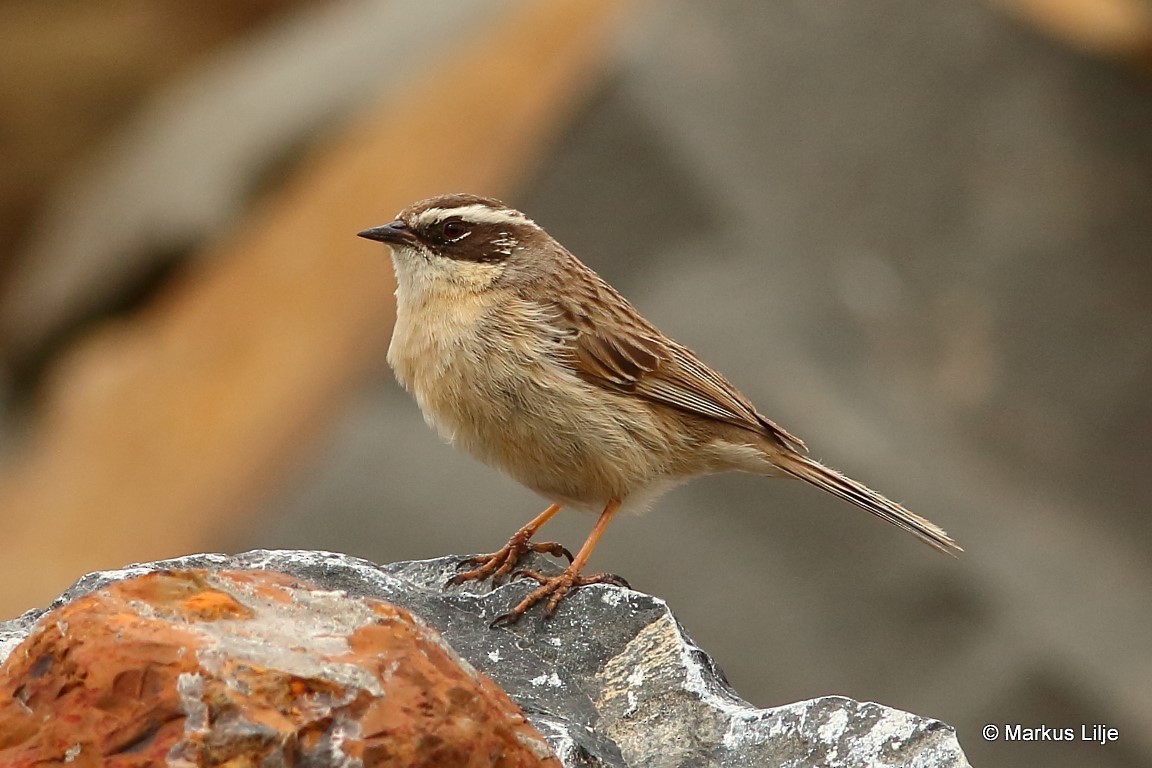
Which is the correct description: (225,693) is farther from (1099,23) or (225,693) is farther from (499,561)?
(1099,23)

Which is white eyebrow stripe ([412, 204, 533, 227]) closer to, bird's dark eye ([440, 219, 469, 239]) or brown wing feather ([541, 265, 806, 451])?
bird's dark eye ([440, 219, 469, 239])

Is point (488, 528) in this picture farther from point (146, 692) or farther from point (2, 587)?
point (146, 692)

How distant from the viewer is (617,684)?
5.94m

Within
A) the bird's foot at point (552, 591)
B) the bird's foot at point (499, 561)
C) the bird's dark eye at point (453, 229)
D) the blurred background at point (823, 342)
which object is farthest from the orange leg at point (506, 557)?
the blurred background at point (823, 342)

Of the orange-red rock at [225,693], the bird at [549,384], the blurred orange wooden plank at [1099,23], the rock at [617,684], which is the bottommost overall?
the orange-red rock at [225,693]

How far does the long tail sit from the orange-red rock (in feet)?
12.2

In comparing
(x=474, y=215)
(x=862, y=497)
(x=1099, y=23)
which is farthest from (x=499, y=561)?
(x=1099, y=23)

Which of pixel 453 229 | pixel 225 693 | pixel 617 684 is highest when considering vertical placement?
pixel 453 229

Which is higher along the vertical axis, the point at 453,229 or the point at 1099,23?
the point at 1099,23

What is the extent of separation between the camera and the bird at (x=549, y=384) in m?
7.37

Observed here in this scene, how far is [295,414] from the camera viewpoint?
14.2 m

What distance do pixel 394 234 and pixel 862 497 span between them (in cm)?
260

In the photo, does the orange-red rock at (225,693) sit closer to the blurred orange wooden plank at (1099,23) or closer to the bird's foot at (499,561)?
the bird's foot at (499,561)

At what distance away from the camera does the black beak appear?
7590mm
